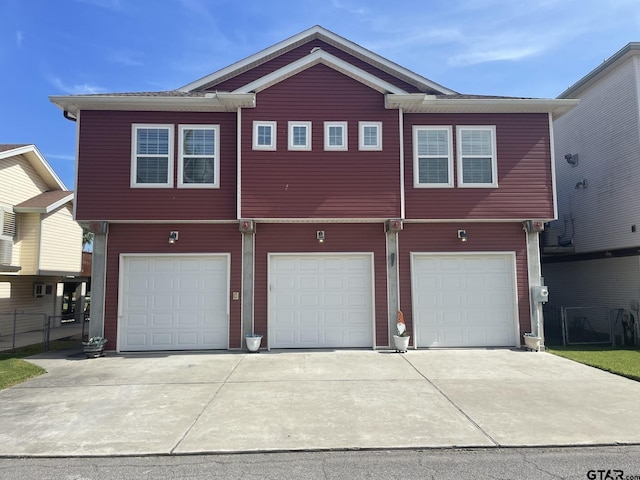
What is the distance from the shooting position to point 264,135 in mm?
10234

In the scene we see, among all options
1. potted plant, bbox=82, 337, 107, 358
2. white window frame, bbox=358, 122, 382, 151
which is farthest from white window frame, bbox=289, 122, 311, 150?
potted plant, bbox=82, 337, 107, 358

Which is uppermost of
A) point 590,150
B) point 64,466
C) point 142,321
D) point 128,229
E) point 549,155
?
point 590,150

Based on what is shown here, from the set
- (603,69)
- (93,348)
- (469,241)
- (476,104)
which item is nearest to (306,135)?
(476,104)

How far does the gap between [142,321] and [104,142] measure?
4.50 meters

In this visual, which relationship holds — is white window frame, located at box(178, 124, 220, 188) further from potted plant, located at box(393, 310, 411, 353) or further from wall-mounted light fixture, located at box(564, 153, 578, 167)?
wall-mounted light fixture, located at box(564, 153, 578, 167)

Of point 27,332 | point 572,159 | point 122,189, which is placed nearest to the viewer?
point 122,189

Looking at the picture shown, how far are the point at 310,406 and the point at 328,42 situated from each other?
33.4 feet

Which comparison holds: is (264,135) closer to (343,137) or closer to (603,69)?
(343,137)

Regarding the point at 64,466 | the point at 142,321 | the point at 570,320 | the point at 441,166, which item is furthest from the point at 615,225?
the point at 64,466

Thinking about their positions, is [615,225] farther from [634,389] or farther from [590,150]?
[634,389]

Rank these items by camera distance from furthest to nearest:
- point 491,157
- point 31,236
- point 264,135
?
1. point 31,236
2. point 491,157
3. point 264,135

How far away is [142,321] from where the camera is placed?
1024cm

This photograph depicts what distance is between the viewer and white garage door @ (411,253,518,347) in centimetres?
1041

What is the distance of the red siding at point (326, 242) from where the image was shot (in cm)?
1039
